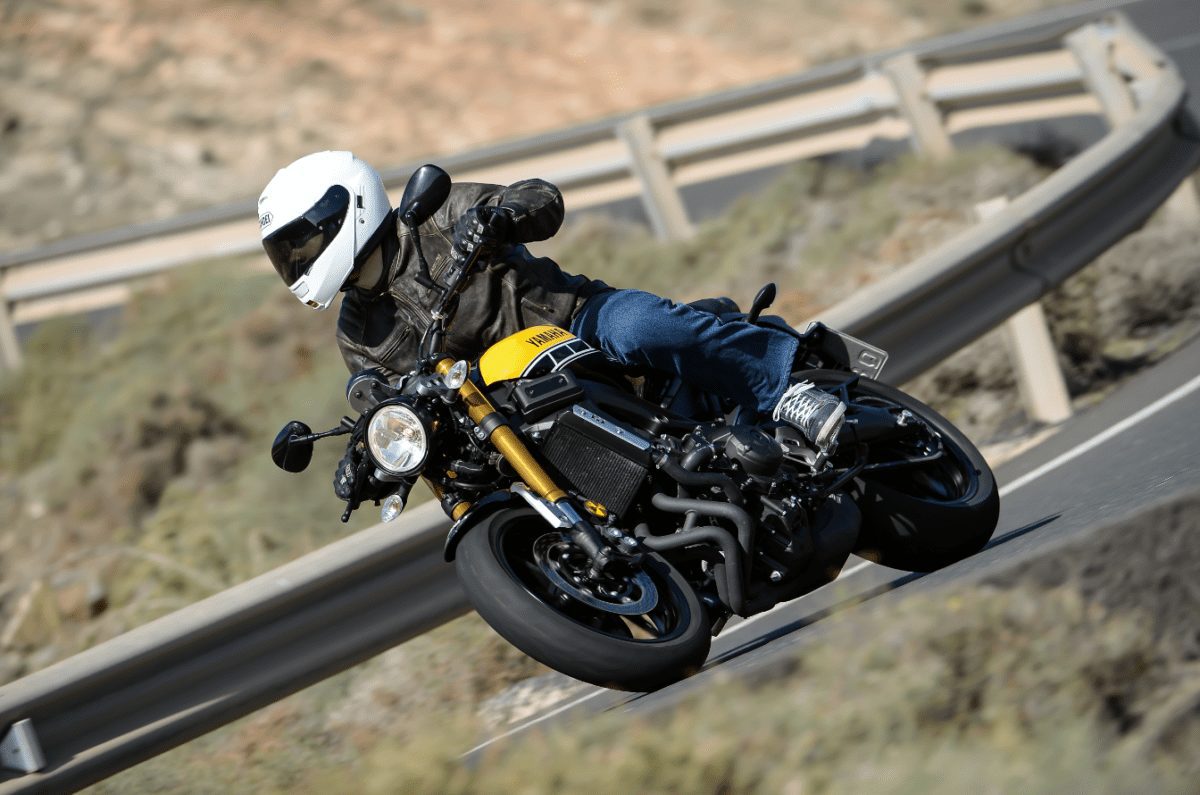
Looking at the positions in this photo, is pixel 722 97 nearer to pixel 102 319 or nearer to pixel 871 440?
pixel 102 319

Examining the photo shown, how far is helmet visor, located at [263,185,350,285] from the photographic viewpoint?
15.5 ft

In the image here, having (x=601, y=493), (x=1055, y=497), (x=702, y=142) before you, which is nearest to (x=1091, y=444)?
(x=1055, y=497)

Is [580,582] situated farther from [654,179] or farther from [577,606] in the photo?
[654,179]

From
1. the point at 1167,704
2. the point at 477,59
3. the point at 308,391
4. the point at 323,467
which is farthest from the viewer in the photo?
the point at 477,59

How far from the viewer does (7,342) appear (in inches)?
478

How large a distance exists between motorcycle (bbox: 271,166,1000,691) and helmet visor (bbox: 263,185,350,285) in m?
0.37

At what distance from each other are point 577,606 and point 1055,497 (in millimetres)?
2430

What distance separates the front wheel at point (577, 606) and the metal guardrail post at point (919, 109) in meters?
6.33

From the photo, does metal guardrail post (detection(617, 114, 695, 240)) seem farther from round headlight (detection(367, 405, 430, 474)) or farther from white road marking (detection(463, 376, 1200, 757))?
round headlight (detection(367, 405, 430, 474))

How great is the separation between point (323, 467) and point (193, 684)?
3.87m

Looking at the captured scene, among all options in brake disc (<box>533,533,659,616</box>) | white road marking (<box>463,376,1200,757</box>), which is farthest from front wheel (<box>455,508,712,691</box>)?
white road marking (<box>463,376,1200,757</box>)

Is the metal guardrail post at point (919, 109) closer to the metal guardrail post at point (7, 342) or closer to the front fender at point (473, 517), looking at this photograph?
the front fender at point (473, 517)

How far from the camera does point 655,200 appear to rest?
36.1 feet

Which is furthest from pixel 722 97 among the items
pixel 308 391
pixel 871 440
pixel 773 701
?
pixel 773 701
